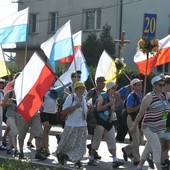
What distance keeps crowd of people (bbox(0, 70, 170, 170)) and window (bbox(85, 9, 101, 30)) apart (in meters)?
23.4

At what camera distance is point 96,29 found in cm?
3666

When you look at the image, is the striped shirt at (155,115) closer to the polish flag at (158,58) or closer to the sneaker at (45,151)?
the sneaker at (45,151)

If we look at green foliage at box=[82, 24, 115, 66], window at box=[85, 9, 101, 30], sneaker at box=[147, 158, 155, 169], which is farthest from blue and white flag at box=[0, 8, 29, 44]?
window at box=[85, 9, 101, 30]

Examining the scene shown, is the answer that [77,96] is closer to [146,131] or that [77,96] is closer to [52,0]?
[146,131]

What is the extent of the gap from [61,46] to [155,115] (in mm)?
4096

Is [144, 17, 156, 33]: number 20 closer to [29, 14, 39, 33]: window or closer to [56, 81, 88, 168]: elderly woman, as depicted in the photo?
[56, 81, 88, 168]: elderly woman

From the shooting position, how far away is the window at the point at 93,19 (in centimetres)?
3666

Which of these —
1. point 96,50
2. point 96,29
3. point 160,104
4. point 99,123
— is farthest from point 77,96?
point 96,29

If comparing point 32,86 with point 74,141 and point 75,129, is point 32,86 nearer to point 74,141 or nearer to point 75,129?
point 75,129

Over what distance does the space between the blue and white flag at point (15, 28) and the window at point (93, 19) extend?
22862mm

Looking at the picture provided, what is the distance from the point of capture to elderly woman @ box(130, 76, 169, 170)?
34.0 ft

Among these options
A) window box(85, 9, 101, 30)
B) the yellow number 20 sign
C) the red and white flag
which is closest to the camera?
the red and white flag

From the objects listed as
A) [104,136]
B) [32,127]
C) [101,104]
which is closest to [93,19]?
[32,127]

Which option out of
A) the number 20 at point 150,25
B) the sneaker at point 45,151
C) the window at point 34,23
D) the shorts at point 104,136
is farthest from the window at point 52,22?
the shorts at point 104,136
